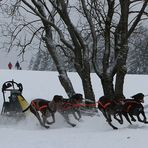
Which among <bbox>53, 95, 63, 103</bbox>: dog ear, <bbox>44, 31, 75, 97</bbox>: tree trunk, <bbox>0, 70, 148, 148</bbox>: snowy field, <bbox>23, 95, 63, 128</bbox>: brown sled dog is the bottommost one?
<bbox>0, 70, 148, 148</bbox>: snowy field

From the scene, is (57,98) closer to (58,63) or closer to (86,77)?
(86,77)

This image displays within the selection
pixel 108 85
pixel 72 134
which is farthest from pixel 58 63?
pixel 72 134

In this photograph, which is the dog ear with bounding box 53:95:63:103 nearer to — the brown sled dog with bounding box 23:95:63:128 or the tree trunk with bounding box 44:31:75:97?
the brown sled dog with bounding box 23:95:63:128

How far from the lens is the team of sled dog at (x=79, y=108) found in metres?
10.4

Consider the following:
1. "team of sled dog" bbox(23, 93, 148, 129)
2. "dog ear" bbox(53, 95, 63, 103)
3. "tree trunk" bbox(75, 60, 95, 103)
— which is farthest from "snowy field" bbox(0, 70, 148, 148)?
"tree trunk" bbox(75, 60, 95, 103)

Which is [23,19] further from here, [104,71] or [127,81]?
[127,81]

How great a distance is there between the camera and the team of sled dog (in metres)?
10.4

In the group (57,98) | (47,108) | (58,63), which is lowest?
(47,108)

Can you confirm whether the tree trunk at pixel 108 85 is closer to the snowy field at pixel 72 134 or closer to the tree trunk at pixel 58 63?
the tree trunk at pixel 58 63

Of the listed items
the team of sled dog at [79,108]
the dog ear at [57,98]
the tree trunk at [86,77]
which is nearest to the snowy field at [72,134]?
the team of sled dog at [79,108]

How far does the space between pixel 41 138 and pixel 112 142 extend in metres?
1.66

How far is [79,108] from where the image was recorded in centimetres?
1216

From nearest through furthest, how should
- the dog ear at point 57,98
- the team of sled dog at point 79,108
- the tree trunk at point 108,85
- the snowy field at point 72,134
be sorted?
the snowy field at point 72,134 < the team of sled dog at point 79,108 < the dog ear at point 57,98 < the tree trunk at point 108,85

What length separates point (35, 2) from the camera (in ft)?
48.9
